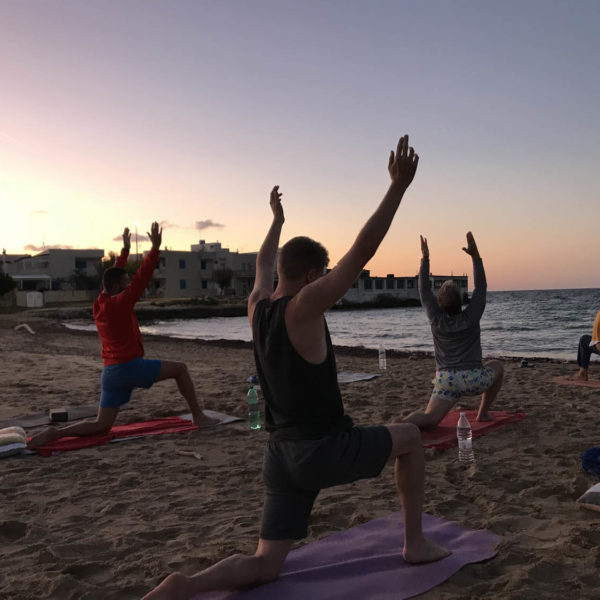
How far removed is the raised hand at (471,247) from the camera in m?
5.40

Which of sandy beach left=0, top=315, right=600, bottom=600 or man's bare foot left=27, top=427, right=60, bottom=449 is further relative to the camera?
man's bare foot left=27, top=427, right=60, bottom=449

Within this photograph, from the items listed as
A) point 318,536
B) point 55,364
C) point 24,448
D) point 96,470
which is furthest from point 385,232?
point 55,364

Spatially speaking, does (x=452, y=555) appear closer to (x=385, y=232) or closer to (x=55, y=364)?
(x=385, y=232)

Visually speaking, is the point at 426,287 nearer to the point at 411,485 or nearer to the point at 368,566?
the point at 411,485

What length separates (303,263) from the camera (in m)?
2.57

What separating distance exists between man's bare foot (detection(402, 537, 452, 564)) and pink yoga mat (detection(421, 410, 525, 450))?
231 centimetres

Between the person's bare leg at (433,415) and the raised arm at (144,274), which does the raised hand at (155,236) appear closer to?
the raised arm at (144,274)

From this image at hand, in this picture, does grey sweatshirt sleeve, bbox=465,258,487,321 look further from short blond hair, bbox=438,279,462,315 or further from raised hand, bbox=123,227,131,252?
raised hand, bbox=123,227,131,252

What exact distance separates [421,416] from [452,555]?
275 centimetres

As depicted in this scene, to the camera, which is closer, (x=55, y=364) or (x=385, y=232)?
(x=385, y=232)

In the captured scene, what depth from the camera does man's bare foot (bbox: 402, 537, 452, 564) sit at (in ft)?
10.1

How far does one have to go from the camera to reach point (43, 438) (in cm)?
573

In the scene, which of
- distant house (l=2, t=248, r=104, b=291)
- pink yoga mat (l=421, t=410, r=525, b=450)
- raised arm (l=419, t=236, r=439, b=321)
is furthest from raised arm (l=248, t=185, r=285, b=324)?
distant house (l=2, t=248, r=104, b=291)

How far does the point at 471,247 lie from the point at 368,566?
3.36m
